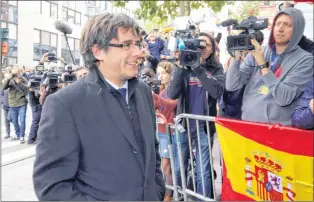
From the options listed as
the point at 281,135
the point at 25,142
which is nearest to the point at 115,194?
the point at 281,135

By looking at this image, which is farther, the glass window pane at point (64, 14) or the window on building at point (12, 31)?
the glass window pane at point (64, 14)

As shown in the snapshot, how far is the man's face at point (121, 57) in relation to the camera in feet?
6.42

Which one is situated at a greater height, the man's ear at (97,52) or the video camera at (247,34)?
the video camera at (247,34)

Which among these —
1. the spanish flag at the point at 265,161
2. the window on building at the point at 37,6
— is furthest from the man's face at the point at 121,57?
the window on building at the point at 37,6

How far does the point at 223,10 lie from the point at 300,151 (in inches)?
539

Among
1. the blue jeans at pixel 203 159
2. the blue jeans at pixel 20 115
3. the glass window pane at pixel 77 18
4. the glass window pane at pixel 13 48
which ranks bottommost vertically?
the blue jeans at pixel 20 115

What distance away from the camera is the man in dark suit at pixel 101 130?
1729 mm

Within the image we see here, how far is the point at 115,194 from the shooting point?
1.83 meters

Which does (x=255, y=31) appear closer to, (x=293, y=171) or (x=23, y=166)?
(x=293, y=171)

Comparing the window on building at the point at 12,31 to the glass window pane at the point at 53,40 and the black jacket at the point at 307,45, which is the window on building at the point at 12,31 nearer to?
the glass window pane at the point at 53,40

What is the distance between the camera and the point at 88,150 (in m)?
1.80

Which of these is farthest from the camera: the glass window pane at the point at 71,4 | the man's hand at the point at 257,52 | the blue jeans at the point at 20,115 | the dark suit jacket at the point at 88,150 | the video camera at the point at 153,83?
the glass window pane at the point at 71,4

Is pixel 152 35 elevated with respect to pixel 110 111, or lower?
elevated

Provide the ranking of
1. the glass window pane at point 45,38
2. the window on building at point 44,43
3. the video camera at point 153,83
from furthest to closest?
the glass window pane at point 45,38
the window on building at point 44,43
the video camera at point 153,83
